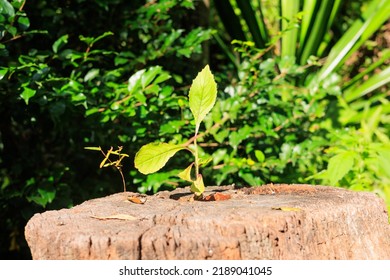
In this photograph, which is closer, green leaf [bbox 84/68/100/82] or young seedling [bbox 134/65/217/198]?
young seedling [bbox 134/65/217/198]

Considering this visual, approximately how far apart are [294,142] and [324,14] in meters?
1.46

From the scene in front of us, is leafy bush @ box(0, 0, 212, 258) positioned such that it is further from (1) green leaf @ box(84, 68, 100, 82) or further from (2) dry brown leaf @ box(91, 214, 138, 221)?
(2) dry brown leaf @ box(91, 214, 138, 221)

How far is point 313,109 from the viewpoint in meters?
3.46

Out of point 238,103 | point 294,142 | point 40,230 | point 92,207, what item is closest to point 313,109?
point 294,142

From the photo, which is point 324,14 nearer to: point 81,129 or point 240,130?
point 240,130

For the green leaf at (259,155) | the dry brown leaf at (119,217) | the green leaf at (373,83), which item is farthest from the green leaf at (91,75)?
the green leaf at (373,83)

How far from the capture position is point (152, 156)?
2.18 metres

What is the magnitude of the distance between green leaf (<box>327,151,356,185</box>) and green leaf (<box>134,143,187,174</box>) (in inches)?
35.8

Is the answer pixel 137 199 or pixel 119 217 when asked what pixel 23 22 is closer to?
pixel 137 199

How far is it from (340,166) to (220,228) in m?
1.28

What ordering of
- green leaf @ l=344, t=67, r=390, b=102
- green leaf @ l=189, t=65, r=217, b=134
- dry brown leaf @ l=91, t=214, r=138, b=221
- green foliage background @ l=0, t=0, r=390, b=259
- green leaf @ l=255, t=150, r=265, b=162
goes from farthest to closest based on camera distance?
green leaf @ l=344, t=67, r=390, b=102 → green leaf @ l=255, t=150, r=265, b=162 → green foliage background @ l=0, t=0, r=390, b=259 → green leaf @ l=189, t=65, r=217, b=134 → dry brown leaf @ l=91, t=214, r=138, b=221

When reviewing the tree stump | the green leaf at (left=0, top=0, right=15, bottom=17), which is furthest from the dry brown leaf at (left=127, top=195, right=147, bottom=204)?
the green leaf at (left=0, top=0, right=15, bottom=17)

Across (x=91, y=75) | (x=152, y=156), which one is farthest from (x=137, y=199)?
(x=91, y=75)

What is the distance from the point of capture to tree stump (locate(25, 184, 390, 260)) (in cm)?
174
